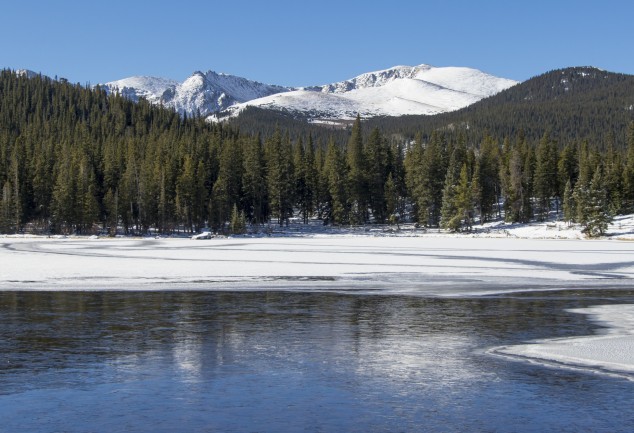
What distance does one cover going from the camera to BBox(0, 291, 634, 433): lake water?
11.7 meters

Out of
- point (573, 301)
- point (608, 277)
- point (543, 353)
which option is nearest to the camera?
point (543, 353)

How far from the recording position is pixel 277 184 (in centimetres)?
11769

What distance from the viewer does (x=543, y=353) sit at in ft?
55.6

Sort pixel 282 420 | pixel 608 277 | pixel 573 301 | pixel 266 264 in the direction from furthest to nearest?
pixel 266 264, pixel 608 277, pixel 573 301, pixel 282 420

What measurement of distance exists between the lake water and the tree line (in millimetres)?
80113

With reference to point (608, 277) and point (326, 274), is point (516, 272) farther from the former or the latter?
point (326, 274)

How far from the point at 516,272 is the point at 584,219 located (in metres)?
56.7

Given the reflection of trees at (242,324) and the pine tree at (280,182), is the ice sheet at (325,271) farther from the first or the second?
the pine tree at (280,182)

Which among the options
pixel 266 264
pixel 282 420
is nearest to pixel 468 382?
pixel 282 420

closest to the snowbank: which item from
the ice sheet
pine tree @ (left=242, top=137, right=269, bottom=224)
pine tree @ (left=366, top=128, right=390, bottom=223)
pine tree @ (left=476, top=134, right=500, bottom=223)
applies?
the ice sheet

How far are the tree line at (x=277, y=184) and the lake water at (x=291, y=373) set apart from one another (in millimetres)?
80113

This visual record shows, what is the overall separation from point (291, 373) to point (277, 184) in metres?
103

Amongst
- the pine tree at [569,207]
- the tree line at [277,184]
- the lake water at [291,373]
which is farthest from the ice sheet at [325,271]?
the tree line at [277,184]

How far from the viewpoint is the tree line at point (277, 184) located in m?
107
